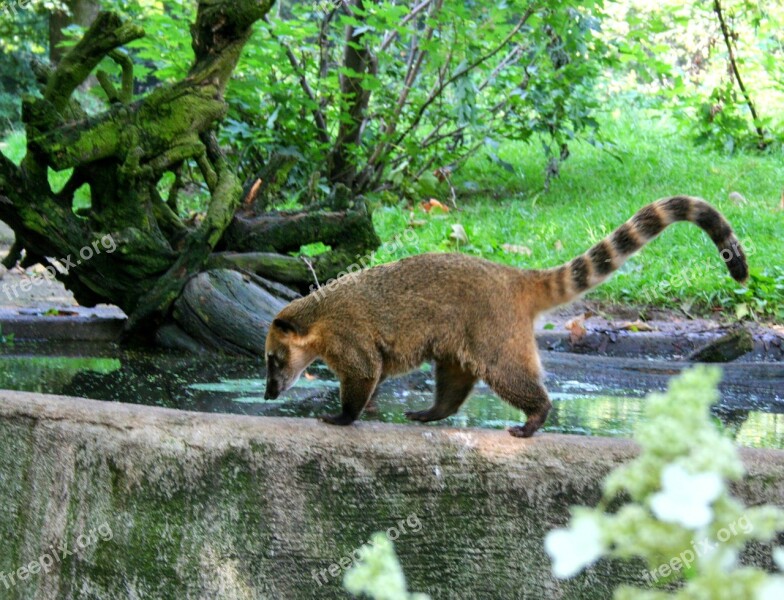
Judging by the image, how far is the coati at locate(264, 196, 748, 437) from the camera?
12.2ft

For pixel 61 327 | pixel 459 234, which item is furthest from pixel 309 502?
pixel 459 234

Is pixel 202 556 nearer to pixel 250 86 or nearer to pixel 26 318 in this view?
pixel 26 318

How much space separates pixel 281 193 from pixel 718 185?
503cm

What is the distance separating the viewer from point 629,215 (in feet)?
32.2

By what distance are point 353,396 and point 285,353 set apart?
513mm

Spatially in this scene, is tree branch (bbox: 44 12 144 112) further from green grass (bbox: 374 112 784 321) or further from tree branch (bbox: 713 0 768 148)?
tree branch (bbox: 713 0 768 148)

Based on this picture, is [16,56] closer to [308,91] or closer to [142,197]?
[308,91]

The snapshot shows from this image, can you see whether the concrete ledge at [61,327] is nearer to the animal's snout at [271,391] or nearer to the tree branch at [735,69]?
the animal's snout at [271,391]

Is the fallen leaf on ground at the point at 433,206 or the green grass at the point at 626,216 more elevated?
the green grass at the point at 626,216

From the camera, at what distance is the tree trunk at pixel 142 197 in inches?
250

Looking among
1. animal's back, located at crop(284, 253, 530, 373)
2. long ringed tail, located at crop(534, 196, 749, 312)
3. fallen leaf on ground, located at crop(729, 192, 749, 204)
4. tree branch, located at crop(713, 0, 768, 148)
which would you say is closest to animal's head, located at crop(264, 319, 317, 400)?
animal's back, located at crop(284, 253, 530, 373)

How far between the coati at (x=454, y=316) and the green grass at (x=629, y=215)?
14.0 feet

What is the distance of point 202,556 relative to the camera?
3.30 m

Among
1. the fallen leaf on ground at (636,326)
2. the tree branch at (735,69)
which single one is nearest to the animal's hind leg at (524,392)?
the fallen leaf on ground at (636,326)
